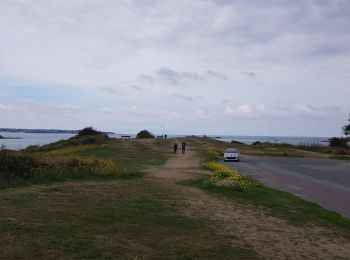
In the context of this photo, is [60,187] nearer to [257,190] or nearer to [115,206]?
[115,206]

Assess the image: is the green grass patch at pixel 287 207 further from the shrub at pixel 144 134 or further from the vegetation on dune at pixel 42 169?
the shrub at pixel 144 134

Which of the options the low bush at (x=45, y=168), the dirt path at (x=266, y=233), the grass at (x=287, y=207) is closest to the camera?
the dirt path at (x=266, y=233)

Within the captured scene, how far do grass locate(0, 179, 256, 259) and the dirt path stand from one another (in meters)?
0.39

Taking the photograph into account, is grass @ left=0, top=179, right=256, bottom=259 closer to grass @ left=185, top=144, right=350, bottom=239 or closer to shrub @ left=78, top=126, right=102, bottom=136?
grass @ left=185, top=144, right=350, bottom=239

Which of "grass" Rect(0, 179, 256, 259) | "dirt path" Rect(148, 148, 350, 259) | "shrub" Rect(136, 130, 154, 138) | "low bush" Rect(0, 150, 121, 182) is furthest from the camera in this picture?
"shrub" Rect(136, 130, 154, 138)

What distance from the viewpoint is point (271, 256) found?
28.3ft

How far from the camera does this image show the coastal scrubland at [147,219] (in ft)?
27.5

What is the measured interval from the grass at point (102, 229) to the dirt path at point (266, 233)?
15.5 inches

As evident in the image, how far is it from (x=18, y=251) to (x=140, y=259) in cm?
178

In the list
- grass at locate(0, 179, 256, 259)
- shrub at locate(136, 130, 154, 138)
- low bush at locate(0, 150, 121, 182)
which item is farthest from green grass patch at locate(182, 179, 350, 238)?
shrub at locate(136, 130, 154, 138)

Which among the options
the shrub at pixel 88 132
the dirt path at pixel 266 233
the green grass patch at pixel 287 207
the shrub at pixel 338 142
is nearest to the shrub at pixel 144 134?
the shrub at pixel 88 132

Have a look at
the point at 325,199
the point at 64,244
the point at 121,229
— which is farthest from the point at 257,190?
the point at 64,244

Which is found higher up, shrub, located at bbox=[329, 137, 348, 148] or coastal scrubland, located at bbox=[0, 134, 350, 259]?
shrub, located at bbox=[329, 137, 348, 148]

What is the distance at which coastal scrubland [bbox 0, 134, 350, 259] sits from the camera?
8.38 metres
